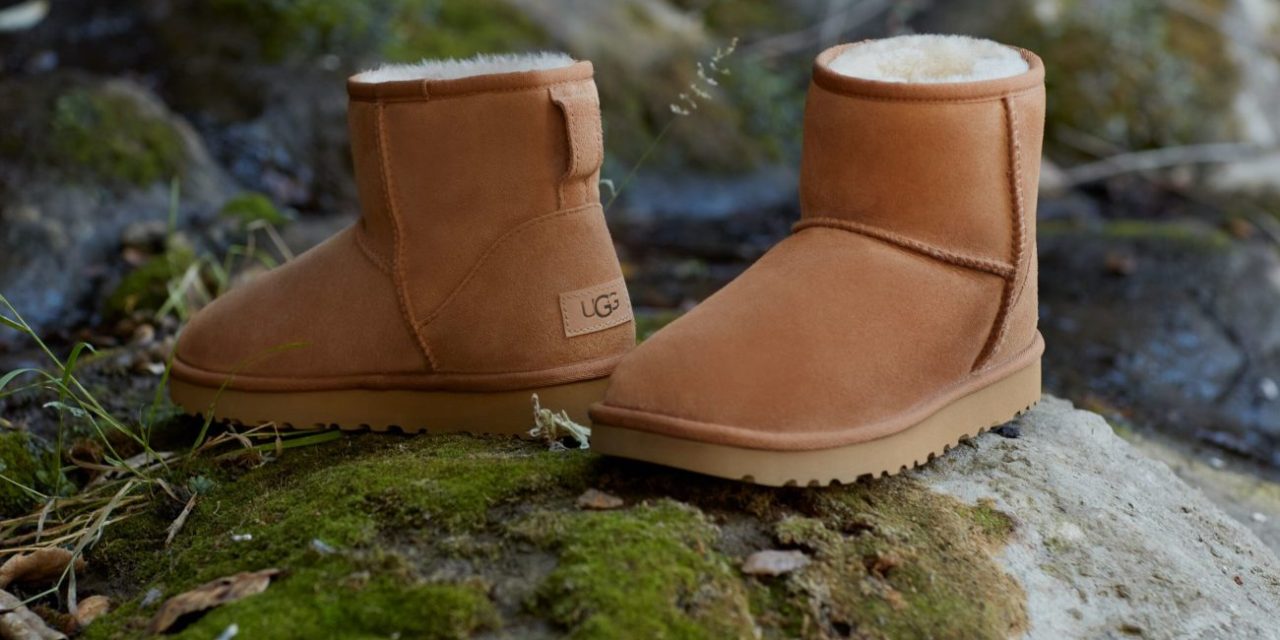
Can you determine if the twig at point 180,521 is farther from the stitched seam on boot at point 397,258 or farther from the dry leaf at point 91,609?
the stitched seam on boot at point 397,258

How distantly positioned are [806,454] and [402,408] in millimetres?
913

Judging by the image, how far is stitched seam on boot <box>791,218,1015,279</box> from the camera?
2.08 meters

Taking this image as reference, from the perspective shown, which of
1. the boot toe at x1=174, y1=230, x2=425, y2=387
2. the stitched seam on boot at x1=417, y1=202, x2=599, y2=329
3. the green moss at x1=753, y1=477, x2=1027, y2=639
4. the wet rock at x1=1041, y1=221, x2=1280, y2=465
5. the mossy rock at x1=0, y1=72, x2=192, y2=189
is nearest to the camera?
the green moss at x1=753, y1=477, x2=1027, y2=639

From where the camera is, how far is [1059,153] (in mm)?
7094

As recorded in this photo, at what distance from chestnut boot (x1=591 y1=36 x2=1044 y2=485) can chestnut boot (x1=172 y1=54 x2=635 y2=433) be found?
1.29ft

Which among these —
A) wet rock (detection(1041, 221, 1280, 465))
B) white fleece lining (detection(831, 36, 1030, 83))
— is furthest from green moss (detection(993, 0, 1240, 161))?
white fleece lining (detection(831, 36, 1030, 83))

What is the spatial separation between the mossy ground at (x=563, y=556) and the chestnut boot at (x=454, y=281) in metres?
0.29

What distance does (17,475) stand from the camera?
2330 mm

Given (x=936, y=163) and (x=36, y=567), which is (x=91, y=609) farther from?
(x=936, y=163)

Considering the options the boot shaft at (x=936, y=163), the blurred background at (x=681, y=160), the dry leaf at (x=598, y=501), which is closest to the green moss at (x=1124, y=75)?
the blurred background at (x=681, y=160)

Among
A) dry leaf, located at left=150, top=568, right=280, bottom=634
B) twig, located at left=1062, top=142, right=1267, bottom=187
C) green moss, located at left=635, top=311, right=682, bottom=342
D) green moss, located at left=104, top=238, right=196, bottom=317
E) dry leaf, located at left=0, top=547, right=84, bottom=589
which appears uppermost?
dry leaf, located at left=150, top=568, right=280, bottom=634

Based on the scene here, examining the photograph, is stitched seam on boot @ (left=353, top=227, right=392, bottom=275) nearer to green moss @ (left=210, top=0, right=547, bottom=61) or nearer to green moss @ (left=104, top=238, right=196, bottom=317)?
green moss @ (left=104, top=238, right=196, bottom=317)

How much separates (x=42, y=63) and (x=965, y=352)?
5078 millimetres

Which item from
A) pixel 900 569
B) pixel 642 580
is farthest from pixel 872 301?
pixel 642 580
